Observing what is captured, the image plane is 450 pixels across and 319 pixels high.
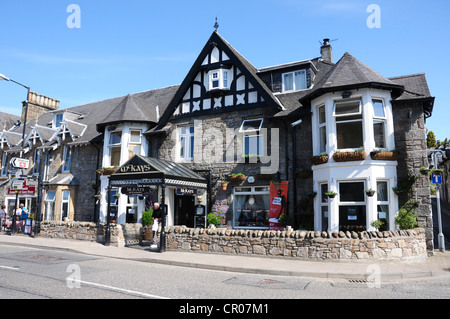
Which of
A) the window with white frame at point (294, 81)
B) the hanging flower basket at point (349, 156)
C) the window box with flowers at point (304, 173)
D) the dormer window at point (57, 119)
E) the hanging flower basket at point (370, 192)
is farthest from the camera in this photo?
the dormer window at point (57, 119)

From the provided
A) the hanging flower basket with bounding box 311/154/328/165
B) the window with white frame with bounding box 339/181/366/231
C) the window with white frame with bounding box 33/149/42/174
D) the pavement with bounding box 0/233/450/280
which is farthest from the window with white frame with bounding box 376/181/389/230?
the window with white frame with bounding box 33/149/42/174

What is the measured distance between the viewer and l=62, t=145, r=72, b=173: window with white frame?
933 inches

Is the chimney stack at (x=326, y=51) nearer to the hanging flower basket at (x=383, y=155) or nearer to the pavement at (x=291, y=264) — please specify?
the hanging flower basket at (x=383, y=155)

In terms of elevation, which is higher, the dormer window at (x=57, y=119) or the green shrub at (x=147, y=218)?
the dormer window at (x=57, y=119)

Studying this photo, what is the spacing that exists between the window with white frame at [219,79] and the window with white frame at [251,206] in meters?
5.74

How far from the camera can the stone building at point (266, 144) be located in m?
13.8

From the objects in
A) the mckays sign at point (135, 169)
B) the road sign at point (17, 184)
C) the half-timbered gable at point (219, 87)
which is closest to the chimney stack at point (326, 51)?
the half-timbered gable at point (219, 87)

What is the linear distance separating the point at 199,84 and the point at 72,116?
13.1m

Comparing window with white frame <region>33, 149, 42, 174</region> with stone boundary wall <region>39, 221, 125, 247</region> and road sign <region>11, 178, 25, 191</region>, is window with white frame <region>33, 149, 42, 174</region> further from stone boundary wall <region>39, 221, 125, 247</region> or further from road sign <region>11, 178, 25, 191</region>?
stone boundary wall <region>39, 221, 125, 247</region>

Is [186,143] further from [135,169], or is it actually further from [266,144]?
[266,144]

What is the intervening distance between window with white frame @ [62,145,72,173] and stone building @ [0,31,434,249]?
A: 0.07 m

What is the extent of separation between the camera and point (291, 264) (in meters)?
10.8

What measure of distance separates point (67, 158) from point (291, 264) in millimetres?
19188

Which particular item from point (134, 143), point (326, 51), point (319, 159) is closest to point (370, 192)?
point (319, 159)
